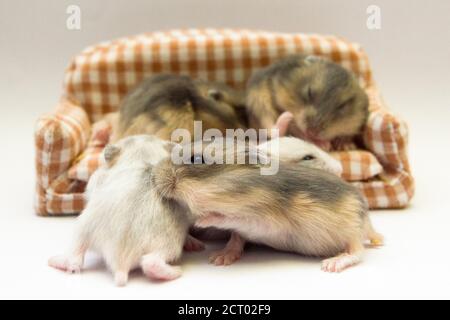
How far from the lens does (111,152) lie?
3986 millimetres

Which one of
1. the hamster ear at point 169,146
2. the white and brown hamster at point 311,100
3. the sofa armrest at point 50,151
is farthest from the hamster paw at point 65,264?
the white and brown hamster at point 311,100

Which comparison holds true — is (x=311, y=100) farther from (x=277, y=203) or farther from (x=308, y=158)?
(x=277, y=203)

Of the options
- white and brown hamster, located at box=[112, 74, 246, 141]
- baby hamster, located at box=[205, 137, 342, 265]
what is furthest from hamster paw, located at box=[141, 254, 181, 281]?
white and brown hamster, located at box=[112, 74, 246, 141]

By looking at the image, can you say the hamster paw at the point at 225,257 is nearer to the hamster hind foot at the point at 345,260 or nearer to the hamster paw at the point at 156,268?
the hamster paw at the point at 156,268

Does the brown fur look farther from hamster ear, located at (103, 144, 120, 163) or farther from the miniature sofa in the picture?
the miniature sofa

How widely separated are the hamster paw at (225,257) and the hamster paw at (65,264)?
2.30ft

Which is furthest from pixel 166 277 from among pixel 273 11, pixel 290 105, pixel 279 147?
pixel 273 11

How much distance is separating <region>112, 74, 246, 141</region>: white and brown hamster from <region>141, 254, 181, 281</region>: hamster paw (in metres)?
1.34

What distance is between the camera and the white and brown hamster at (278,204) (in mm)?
3379

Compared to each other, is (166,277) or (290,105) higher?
(290,105)

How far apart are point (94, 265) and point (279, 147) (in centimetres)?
127

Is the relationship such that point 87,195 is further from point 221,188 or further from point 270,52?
point 270,52

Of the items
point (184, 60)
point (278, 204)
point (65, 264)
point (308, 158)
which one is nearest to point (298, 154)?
point (308, 158)

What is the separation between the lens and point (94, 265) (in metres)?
3.71
